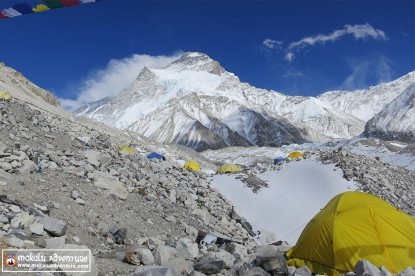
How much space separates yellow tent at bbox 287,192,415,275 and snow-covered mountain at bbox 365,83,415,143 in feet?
531

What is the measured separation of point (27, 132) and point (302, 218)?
1349cm

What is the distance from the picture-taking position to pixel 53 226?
9250mm

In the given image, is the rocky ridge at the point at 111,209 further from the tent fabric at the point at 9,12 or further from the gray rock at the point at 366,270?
the tent fabric at the point at 9,12

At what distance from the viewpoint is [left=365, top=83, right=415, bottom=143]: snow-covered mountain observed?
162m

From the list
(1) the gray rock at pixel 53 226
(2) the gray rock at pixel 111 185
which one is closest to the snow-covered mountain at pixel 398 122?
(2) the gray rock at pixel 111 185

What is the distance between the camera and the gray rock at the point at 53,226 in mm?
9141

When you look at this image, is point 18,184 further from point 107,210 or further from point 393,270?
point 393,270

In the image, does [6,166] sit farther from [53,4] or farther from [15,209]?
[53,4]

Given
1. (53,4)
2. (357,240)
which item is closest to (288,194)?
(357,240)

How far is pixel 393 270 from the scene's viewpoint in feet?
31.1

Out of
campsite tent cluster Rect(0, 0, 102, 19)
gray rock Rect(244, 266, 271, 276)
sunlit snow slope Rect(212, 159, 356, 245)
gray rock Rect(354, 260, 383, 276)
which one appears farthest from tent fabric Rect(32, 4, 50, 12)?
sunlit snow slope Rect(212, 159, 356, 245)

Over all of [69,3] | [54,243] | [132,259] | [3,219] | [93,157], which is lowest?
[132,259]

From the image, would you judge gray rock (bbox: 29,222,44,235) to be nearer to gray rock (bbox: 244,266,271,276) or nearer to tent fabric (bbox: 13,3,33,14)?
gray rock (bbox: 244,266,271,276)

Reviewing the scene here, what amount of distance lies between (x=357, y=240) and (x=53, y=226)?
7.34 m
